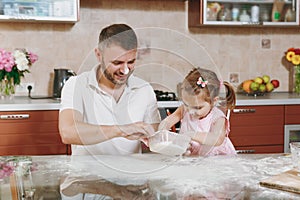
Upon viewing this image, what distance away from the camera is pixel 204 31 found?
3.71m

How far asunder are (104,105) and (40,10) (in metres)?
1.46

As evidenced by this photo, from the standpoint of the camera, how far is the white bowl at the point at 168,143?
1497 millimetres

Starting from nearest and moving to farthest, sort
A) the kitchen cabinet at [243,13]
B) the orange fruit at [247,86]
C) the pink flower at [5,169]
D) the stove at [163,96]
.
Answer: the pink flower at [5,169]
the stove at [163,96]
the kitchen cabinet at [243,13]
the orange fruit at [247,86]

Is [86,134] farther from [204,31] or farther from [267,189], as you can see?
[204,31]

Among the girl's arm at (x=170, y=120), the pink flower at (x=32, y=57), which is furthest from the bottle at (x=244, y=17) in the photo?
the girl's arm at (x=170, y=120)

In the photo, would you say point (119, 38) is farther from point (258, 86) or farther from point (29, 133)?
point (258, 86)

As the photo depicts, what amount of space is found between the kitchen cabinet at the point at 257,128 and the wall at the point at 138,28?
21.4 inches

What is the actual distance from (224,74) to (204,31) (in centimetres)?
37

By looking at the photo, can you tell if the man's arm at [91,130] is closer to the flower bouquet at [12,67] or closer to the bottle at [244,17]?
the flower bouquet at [12,67]

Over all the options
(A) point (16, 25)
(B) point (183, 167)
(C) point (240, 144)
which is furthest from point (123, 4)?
(B) point (183, 167)

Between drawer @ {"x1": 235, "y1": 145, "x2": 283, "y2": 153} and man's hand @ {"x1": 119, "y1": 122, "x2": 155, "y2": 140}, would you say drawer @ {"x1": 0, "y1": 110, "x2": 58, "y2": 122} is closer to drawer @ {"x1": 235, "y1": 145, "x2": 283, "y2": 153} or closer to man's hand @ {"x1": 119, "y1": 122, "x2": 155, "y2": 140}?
drawer @ {"x1": 235, "y1": 145, "x2": 283, "y2": 153}

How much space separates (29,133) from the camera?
2.90m

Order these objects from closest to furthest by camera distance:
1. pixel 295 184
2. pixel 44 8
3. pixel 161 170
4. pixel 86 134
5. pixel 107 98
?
pixel 295 184
pixel 161 170
pixel 86 134
pixel 107 98
pixel 44 8

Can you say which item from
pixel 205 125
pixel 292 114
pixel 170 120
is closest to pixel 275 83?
pixel 292 114
